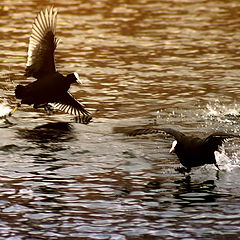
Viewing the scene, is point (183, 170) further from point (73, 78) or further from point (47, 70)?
point (47, 70)

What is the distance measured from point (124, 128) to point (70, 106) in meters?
1.24

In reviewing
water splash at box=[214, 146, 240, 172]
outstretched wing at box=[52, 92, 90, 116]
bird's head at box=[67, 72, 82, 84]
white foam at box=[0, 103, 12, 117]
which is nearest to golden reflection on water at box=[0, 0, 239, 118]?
outstretched wing at box=[52, 92, 90, 116]

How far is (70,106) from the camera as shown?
45.6 ft

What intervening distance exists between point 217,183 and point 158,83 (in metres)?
5.89

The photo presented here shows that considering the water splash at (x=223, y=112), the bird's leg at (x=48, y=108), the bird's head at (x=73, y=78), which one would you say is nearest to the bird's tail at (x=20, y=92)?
the bird's head at (x=73, y=78)

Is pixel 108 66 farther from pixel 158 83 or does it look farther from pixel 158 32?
pixel 158 32

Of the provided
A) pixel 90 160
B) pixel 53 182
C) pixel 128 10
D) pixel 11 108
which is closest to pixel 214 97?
pixel 11 108

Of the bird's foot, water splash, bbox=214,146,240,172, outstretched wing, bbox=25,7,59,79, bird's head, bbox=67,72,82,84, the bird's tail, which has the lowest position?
the bird's foot

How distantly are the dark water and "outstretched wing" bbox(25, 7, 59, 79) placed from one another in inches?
27.4

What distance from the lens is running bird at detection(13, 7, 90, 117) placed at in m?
13.5

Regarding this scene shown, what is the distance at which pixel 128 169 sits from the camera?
35.9 ft

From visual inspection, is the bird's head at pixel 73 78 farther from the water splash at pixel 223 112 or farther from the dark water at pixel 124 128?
the water splash at pixel 223 112

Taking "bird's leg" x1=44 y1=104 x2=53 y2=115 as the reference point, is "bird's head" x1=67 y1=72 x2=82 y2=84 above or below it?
above

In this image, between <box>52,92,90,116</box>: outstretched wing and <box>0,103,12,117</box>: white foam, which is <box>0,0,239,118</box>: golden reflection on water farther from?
<box>0,103,12,117</box>: white foam
